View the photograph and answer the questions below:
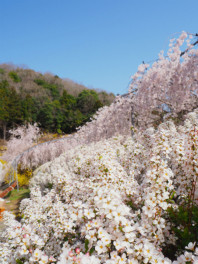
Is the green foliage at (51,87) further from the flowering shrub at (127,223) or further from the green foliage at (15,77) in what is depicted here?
the flowering shrub at (127,223)

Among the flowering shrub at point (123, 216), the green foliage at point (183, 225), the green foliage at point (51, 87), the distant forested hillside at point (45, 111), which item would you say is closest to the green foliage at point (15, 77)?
the green foliage at point (51, 87)

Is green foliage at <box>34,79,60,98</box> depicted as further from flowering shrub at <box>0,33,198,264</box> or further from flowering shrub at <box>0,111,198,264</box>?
flowering shrub at <box>0,111,198,264</box>

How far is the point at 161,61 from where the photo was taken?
7340 mm

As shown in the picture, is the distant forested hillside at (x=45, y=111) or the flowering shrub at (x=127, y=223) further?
the distant forested hillside at (x=45, y=111)

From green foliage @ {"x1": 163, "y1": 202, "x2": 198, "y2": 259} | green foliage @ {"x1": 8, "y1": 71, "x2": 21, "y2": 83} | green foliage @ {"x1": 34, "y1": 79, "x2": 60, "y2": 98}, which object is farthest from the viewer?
green foliage @ {"x1": 8, "y1": 71, "x2": 21, "y2": 83}

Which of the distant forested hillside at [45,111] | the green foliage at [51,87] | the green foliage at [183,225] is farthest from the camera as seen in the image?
the green foliage at [51,87]

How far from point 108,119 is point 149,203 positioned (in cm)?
808

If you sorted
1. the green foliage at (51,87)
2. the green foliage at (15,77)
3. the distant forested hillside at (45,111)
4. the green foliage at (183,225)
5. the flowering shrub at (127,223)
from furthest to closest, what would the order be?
the green foliage at (15,77)
the green foliage at (51,87)
the distant forested hillside at (45,111)
the green foliage at (183,225)
the flowering shrub at (127,223)

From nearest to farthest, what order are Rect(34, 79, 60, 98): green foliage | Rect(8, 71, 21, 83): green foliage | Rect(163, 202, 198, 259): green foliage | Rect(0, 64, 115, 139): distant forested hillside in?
Rect(163, 202, 198, 259): green foliage, Rect(0, 64, 115, 139): distant forested hillside, Rect(34, 79, 60, 98): green foliage, Rect(8, 71, 21, 83): green foliage

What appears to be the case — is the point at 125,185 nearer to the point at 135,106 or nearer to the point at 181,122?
the point at 181,122

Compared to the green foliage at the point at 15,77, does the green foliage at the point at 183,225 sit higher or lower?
lower

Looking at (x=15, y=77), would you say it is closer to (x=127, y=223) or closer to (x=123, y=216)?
(x=123, y=216)

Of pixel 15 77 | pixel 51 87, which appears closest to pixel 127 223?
pixel 51 87

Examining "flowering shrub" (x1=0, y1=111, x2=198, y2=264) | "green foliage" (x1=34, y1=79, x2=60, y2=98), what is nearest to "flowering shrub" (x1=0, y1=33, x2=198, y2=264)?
"flowering shrub" (x1=0, y1=111, x2=198, y2=264)
